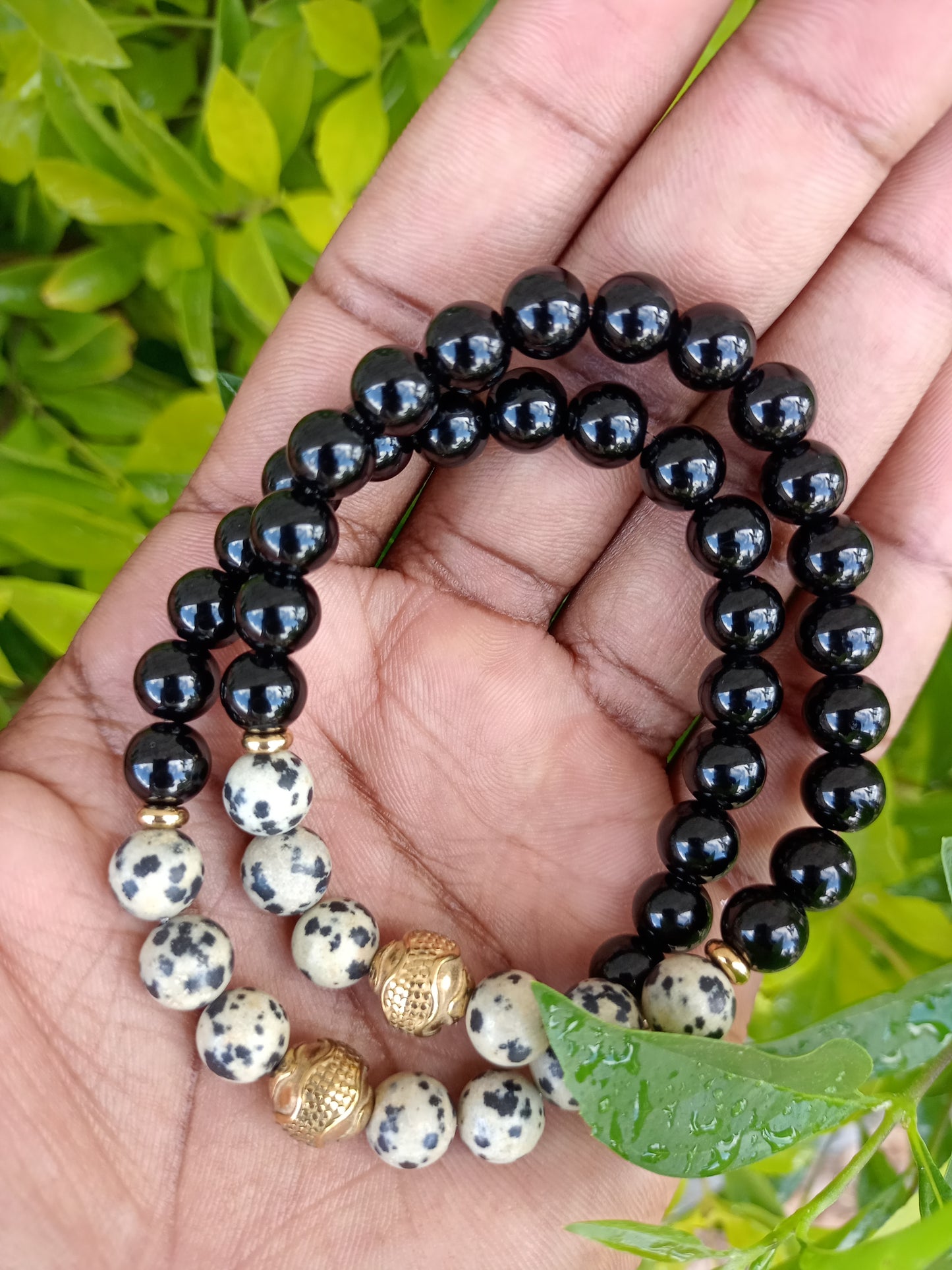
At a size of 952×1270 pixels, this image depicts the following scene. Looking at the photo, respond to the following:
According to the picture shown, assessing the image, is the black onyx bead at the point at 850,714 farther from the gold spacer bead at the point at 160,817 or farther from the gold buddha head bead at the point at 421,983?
the gold spacer bead at the point at 160,817

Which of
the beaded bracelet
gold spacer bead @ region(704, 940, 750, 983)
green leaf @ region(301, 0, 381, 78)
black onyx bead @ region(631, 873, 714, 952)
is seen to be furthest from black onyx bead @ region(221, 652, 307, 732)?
green leaf @ region(301, 0, 381, 78)

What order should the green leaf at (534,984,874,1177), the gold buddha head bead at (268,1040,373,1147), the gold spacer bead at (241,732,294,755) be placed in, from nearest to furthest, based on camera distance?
the green leaf at (534,984,874,1177), the gold buddha head bead at (268,1040,373,1147), the gold spacer bead at (241,732,294,755)

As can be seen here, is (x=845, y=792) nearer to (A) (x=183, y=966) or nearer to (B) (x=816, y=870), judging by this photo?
(B) (x=816, y=870)

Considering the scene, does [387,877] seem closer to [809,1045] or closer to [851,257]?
[809,1045]

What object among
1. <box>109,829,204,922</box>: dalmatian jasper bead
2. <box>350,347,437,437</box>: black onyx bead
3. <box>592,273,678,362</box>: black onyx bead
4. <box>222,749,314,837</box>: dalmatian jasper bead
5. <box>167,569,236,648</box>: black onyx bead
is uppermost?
<box>592,273,678,362</box>: black onyx bead

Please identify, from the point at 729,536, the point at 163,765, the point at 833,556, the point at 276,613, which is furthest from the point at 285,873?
the point at 833,556

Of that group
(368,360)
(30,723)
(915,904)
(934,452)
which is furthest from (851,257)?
(30,723)

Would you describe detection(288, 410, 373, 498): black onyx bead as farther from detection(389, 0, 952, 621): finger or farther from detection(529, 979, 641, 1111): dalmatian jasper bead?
detection(529, 979, 641, 1111): dalmatian jasper bead
